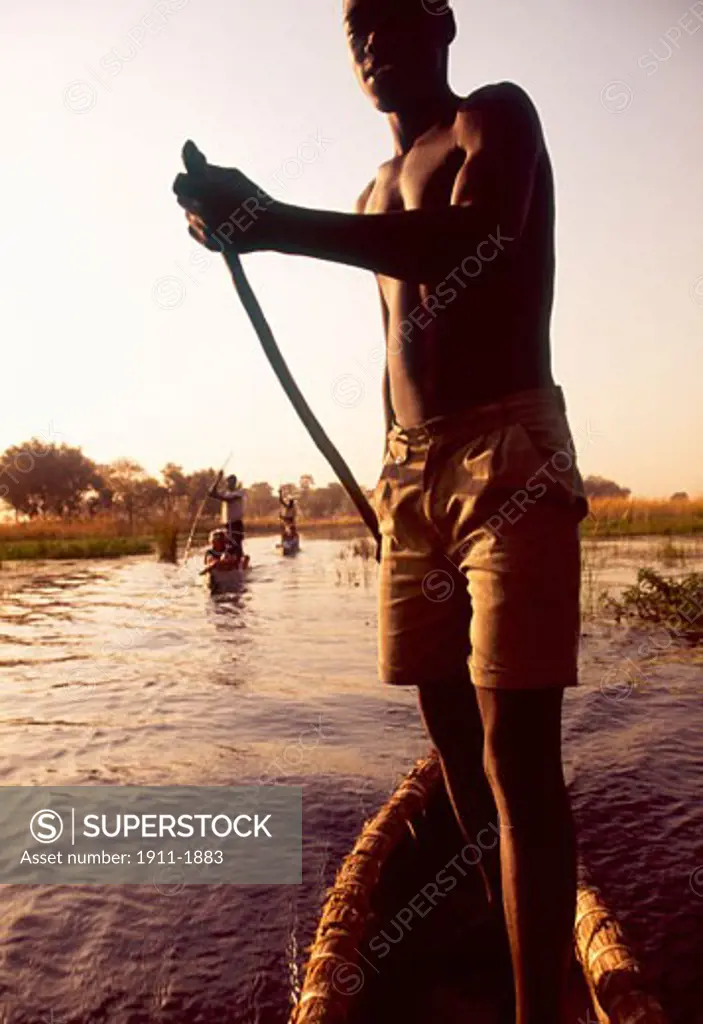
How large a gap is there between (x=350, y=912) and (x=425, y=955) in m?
0.23

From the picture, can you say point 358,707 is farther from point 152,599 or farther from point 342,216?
point 152,599

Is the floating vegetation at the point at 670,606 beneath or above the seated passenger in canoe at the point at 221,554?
beneath

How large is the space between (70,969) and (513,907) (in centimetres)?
182

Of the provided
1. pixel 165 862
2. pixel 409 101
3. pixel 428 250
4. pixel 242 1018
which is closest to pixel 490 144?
pixel 428 250

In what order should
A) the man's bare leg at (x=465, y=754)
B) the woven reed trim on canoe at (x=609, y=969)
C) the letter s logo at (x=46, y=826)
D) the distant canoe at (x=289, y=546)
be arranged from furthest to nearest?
the distant canoe at (x=289, y=546) → the letter s logo at (x=46, y=826) → the man's bare leg at (x=465, y=754) → the woven reed trim on canoe at (x=609, y=969)

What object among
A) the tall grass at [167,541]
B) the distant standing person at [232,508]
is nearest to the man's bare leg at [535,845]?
the distant standing person at [232,508]

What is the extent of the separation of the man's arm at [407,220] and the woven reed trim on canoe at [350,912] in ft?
5.21

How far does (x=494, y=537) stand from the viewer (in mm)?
1742

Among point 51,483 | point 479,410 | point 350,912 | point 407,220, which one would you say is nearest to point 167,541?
point 350,912

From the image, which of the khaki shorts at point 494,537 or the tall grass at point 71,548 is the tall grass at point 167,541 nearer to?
the tall grass at point 71,548

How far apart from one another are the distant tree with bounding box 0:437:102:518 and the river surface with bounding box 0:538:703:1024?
39.0 meters

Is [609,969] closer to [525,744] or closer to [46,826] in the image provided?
[525,744]
